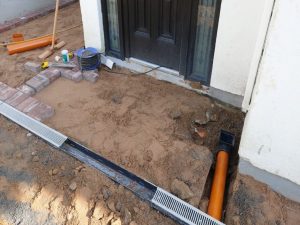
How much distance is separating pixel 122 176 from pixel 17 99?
1697mm

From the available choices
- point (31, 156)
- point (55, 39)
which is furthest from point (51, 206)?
point (55, 39)

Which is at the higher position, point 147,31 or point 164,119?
point 147,31

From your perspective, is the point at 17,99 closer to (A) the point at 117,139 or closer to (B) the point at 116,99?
(B) the point at 116,99

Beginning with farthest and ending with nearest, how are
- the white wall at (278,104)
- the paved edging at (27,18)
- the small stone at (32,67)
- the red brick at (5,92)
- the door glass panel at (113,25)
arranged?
the paved edging at (27,18) → the small stone at (32,67) → the door glass panel at (113,25) → the red brick at (5,92) → the white wall at (278,104)

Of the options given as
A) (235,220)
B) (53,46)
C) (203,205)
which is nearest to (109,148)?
(203,205)

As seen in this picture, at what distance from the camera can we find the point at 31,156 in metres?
2.63

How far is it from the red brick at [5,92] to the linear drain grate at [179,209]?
2.18 metres

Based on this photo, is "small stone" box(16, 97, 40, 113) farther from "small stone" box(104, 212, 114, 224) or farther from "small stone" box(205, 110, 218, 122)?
"small stone" box(205, 110, 218, 122)

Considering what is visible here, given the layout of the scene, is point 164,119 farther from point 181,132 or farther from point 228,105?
point 228,105

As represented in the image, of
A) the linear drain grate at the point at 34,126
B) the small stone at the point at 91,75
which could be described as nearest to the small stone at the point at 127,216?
the linear drain grate at the point at 34,126

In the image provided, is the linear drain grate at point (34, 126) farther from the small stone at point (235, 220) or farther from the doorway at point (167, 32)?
the small stone at point (235, 220)

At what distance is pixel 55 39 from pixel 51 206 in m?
3.04

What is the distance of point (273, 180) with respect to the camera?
7.30 feet

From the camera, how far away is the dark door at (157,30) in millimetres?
3175
